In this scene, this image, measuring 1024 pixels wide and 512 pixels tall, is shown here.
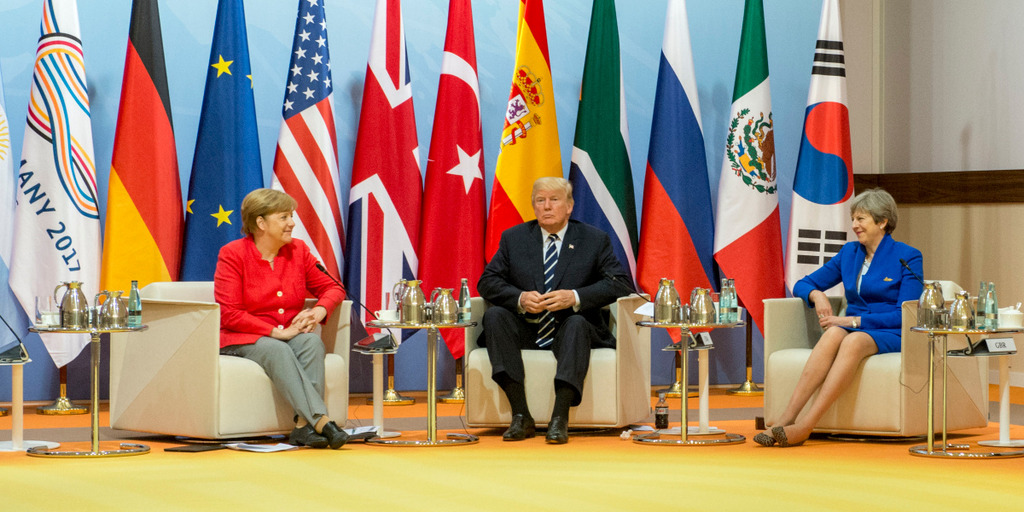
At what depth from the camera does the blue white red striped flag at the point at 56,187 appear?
5828 millimetres

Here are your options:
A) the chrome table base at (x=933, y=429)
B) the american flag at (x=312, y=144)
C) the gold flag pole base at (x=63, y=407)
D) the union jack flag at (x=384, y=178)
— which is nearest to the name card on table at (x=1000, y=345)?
the chrome table base at (x=933, y=429)

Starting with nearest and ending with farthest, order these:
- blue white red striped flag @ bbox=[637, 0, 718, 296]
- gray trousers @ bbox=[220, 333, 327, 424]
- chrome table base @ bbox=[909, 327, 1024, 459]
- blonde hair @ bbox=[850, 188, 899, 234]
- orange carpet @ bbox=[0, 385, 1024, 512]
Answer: orange carpet @ bbox=[0, 385, 1024, 512]
chrome table base @ bbox=[909, 327, 1024, 459]
gray trousers @ bbox=[220, 333, 327, 424]
blonde hair @ bbox=[850, 188, 899, 234]
blue white red striped flag @ bbox=[637, 0, 718, 296]

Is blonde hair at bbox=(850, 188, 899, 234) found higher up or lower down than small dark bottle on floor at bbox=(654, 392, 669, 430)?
higher up

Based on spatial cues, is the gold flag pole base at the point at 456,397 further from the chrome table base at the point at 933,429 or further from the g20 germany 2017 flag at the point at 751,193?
the chrome table base at the point at 933,429

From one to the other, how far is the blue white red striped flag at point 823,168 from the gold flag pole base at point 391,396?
221 centimetres

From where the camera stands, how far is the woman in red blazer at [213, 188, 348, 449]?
4.73 metres

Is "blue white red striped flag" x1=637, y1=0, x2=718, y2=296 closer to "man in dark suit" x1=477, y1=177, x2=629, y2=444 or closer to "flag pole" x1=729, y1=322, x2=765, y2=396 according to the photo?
"flag pole" x1=729, y1=322, x2=765, y2=396

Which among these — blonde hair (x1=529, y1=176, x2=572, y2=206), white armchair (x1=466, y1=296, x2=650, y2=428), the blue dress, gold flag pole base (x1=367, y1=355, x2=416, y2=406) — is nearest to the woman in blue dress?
the blue dress

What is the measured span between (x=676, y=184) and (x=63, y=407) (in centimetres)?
339

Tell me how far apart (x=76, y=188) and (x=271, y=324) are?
1.57 meters

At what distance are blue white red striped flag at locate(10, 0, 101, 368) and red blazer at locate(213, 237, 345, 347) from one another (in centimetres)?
118

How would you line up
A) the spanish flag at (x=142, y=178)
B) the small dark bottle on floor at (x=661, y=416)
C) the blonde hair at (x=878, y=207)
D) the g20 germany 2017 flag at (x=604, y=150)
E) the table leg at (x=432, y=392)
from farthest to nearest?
the g20 germany 2017 flag at (x=604, y=150), the spanish flag at (x=142, y=178), the small dark bottle on floor at (x=661, y=416), the blonde hair at (x=878, y=207), the table leg at (x=432, y=392)

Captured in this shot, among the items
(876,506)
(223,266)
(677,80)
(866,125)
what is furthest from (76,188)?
(866,125)

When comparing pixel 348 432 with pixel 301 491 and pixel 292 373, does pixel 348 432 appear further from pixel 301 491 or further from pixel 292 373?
pixel 301 491
